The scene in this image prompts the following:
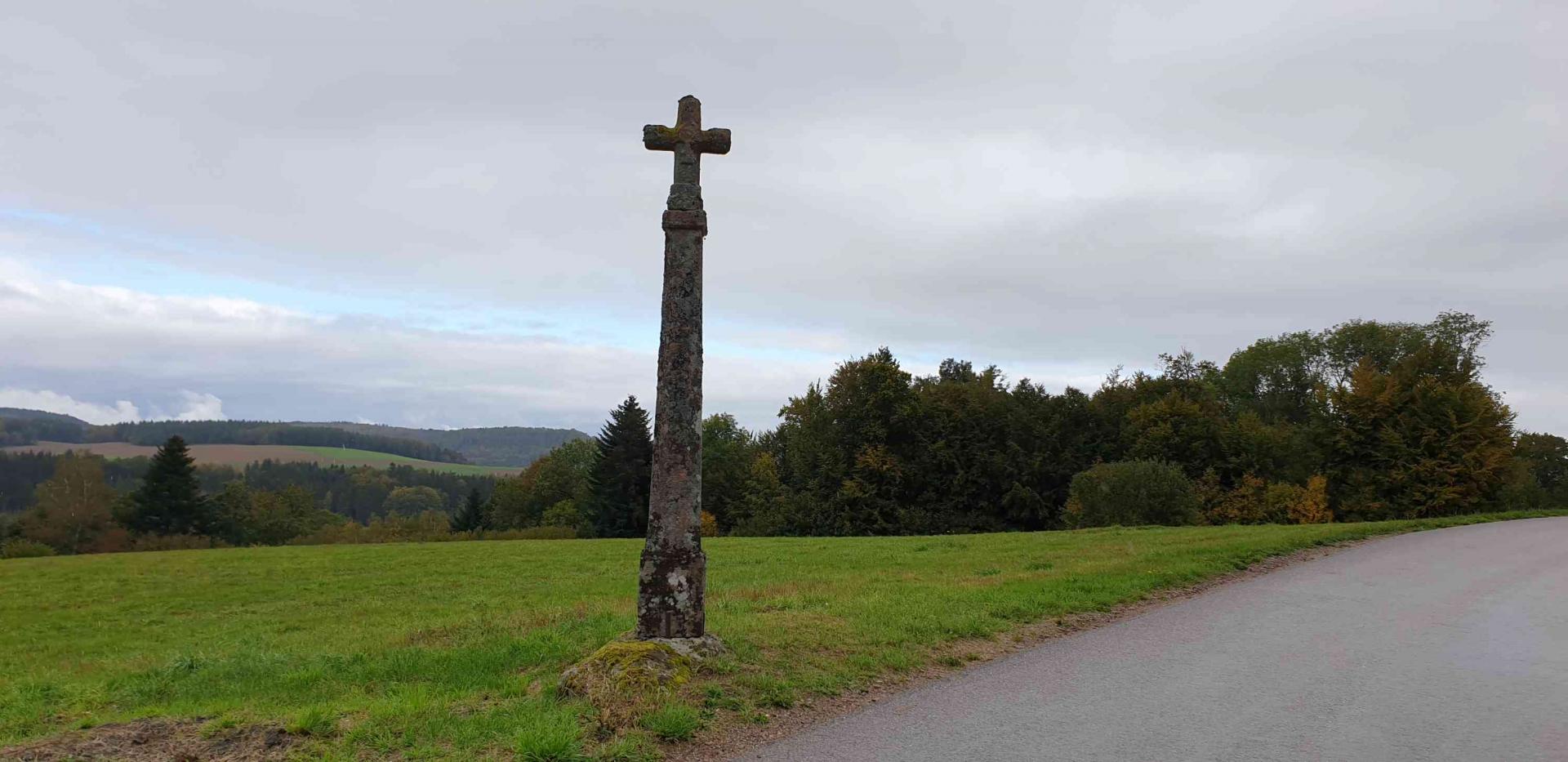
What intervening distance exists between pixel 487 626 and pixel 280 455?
425ft

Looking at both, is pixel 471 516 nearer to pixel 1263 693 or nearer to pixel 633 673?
pixel 633 673

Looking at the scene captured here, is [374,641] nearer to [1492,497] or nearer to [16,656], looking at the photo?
[16,656]

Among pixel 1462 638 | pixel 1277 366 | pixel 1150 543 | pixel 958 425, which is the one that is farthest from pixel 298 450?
pixel 1462 638

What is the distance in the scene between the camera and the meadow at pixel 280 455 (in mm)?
108188

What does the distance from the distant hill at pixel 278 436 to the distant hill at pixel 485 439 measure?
254 millimetres

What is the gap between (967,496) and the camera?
49.1 metres

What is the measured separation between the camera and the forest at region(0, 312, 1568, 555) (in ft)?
130

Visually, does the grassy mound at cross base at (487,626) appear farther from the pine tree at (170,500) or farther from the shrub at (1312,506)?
the pine tree at (170,500)

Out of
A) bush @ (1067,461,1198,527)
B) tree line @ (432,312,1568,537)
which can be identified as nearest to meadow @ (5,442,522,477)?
tree line @ (432,312,1568,537)

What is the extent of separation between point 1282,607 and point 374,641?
1150 centimetres

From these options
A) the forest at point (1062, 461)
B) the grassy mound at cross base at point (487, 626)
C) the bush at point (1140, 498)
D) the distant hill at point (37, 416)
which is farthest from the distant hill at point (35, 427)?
the bush at point (1140, 498)

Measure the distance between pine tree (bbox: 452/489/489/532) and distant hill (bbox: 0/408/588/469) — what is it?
110 feet

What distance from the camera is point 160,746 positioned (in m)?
5.86

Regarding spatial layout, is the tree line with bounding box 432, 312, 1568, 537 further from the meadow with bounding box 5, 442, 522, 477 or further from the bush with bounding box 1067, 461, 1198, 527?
the meadow with bounding box 5, 442, 522, 477
